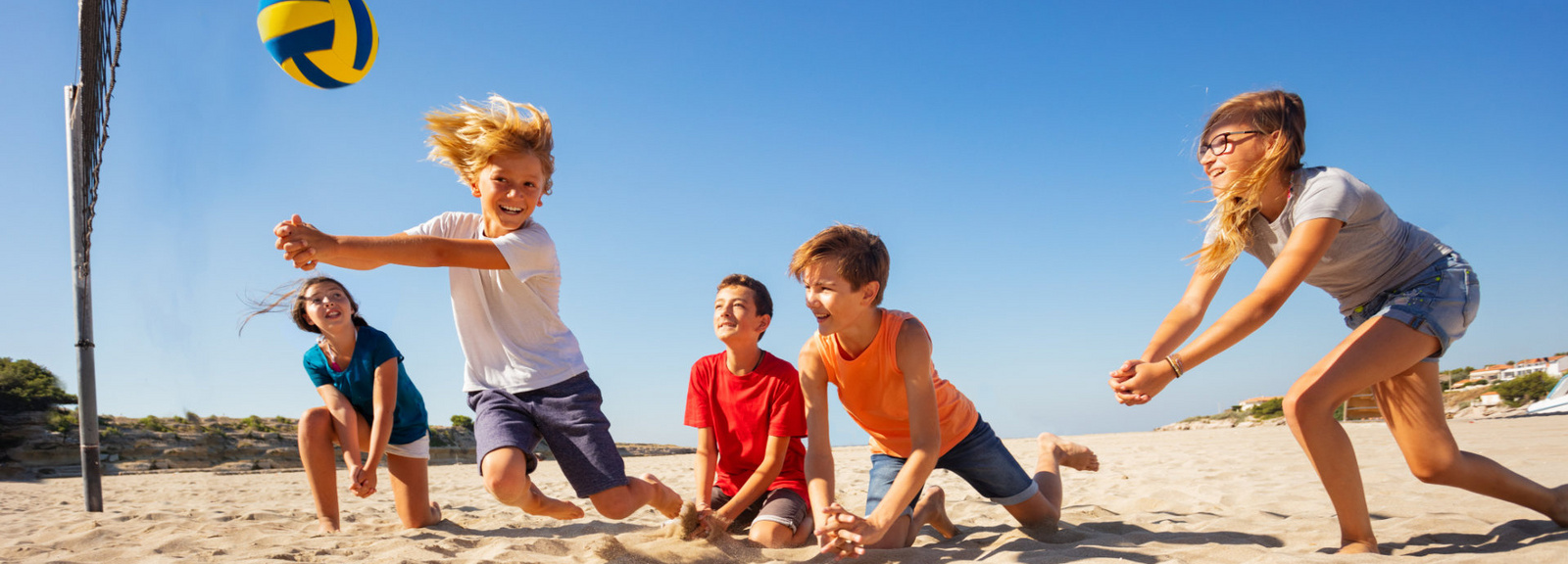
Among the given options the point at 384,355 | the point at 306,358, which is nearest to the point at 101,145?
the point at 306,358

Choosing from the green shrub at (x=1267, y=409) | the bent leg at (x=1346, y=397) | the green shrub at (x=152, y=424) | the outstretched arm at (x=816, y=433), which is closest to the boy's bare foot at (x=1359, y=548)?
the bent leg at (x=1346, y=397)

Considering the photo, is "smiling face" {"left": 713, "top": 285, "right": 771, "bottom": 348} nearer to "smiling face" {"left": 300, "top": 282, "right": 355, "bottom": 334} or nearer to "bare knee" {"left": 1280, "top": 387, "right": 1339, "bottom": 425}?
"smiling face" {"left": 300, "top": 282, "right": 355, "bottom": 334}

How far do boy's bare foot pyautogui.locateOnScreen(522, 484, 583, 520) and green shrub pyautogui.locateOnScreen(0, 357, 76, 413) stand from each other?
11.7m

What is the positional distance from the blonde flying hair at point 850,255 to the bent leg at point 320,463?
278 cm

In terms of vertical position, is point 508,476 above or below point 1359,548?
above

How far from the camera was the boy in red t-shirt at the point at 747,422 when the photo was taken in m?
3.63

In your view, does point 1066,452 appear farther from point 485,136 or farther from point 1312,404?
point 485,136

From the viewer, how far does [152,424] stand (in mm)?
12039

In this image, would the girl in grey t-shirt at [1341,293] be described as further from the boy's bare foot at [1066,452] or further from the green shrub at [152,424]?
the green shrub at [152,424]

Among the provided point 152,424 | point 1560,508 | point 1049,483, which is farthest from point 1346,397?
point 152,424

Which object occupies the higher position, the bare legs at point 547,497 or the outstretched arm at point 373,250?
the outstretched arm at point 373,250

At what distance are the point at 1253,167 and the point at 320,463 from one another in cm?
454

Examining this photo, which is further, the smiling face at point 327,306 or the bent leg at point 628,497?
the smiling face at point 327,306

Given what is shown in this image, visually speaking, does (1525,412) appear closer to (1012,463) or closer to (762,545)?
(1012,463)
